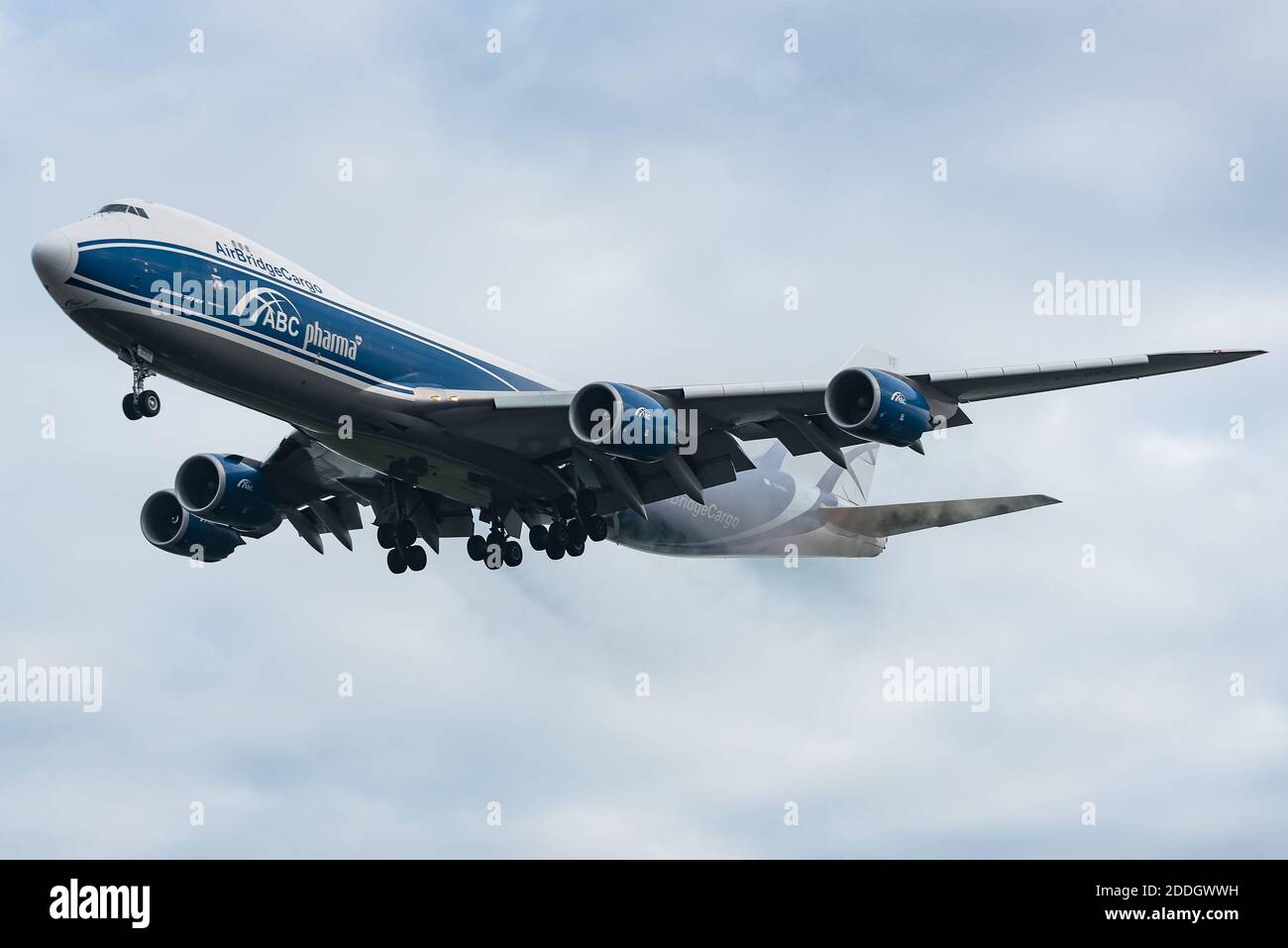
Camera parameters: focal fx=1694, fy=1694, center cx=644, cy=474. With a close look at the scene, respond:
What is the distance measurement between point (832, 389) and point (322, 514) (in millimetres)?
15379

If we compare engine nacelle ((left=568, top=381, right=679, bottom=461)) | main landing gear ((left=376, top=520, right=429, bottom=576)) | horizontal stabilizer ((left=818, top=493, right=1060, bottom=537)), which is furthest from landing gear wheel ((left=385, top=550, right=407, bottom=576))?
horizontal stabilizer ((left=818, top=493, right=1060, bottom=537))

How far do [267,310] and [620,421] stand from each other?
7.60m

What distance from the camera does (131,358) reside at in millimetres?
33344

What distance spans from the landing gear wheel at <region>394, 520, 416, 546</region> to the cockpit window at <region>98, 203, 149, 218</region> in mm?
11434

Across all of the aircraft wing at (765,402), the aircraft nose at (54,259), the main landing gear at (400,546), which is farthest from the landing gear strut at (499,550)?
the aircraft nose at (54,259)

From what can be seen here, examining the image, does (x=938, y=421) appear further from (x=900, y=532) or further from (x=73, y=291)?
(x=73, y=291)

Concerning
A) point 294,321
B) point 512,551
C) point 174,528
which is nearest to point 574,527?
point 512,551

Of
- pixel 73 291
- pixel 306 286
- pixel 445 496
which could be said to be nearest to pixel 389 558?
pixel 445 496

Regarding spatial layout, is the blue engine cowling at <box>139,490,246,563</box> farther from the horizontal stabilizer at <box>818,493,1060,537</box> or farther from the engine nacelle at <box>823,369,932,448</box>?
the engine nacelle at <box>823,369,932,448</box>

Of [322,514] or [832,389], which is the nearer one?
[832,389]

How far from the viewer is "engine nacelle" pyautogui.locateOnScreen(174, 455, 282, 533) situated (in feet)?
138

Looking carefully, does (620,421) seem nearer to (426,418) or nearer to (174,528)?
(426,418)

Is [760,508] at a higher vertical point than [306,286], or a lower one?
lower

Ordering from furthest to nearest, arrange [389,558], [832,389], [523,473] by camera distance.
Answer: [389,558] → [523,473] → [832,389]
